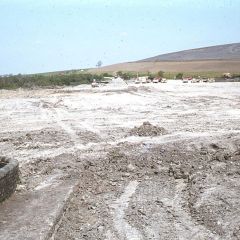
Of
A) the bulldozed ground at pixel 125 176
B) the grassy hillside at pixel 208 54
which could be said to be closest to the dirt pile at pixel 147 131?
the bulldozed ground at pixel 125 176

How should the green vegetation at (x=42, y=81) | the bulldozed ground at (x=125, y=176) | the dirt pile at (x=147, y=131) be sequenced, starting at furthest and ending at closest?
the green vegetation at (x=42, y=81) → the dirt pile at (x=147, y=131) → the bulldozed ground at (x=125, y=176)

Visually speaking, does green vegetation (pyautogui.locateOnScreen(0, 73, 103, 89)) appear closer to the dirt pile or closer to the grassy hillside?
the dirt pile

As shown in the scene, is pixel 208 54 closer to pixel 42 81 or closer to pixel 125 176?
pixel 42 81

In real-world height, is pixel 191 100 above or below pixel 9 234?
below

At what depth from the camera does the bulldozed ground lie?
8.43 meters

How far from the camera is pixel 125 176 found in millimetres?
11844

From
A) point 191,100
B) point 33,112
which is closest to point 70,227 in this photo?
point 33,112

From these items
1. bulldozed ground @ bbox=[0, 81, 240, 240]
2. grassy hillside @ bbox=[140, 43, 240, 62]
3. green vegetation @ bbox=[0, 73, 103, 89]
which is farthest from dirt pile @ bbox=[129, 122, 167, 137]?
grassy hillside @ bbox=[140, 43, 240, 62]

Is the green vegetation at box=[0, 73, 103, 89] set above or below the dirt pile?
below

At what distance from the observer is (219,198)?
9844 millimetres

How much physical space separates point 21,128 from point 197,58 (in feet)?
241

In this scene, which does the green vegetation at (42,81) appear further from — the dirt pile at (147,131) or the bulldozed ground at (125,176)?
the dirt pile at (147,131)

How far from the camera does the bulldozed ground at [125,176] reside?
8.43m

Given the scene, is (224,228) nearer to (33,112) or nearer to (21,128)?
(21,128)
